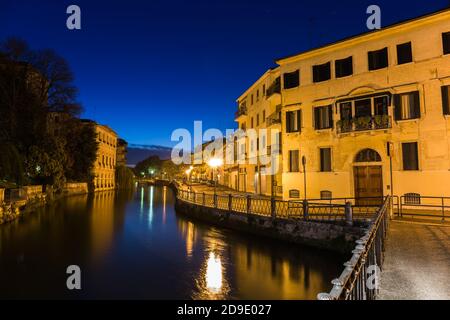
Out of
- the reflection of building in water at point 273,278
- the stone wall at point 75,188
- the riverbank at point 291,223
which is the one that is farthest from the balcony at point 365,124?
the stone wall at point 75,188

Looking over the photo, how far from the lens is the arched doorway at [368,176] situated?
746 inches

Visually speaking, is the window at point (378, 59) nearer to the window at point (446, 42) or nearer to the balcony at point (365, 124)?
the window at point (446, 42)

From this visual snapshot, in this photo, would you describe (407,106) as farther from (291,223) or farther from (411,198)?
(291,223)

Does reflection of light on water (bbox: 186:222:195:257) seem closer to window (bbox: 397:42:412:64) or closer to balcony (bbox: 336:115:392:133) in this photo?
balcony (bbox: 336:115:392:133)

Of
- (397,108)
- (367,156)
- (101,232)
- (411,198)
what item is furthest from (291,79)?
(101,232)

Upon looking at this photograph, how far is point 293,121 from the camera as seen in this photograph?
23.0 m

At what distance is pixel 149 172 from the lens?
136 metres

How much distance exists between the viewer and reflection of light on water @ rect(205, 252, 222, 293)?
32.3 feet

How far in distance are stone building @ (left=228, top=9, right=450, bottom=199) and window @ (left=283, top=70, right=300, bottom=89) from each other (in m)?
0.08

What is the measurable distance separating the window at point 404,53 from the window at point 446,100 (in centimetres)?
268

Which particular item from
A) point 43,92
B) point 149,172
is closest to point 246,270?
point 43,92

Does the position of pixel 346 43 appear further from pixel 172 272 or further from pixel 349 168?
pixel 172 272

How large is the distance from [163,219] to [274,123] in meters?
12.8

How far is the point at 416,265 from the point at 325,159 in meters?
14.6
